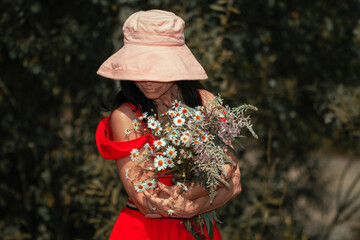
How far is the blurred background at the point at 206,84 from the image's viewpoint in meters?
3.48

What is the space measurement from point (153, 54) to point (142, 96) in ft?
1.07

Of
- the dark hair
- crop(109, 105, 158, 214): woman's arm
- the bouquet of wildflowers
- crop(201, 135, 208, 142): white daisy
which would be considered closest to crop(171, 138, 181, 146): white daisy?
the bouquet of wildflowers

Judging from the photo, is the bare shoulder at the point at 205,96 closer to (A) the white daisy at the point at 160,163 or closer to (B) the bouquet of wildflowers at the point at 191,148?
(B) the bouquet of wildflowers at the point at 191,148

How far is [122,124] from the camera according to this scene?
6.76ft

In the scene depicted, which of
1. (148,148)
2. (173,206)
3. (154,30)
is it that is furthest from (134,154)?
(154,30)

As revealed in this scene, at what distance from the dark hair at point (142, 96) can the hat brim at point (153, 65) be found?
0.69 ft

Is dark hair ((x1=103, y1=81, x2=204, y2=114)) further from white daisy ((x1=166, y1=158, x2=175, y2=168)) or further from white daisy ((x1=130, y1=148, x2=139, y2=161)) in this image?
white daisy ((x1=166, y1=158, x2=175, y2=168))

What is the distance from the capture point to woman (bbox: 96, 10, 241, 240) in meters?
1.92

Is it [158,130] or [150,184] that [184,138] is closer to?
[158,130]

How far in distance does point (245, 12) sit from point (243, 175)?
4.30 ft

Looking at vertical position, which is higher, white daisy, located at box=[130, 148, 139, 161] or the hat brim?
the hat brim

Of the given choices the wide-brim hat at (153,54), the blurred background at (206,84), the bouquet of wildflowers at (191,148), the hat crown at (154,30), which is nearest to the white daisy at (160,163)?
the bouquet of wildflowers at (191,148)

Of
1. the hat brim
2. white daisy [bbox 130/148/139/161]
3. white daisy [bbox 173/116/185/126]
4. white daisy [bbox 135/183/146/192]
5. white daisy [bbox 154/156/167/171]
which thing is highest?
the hat brim

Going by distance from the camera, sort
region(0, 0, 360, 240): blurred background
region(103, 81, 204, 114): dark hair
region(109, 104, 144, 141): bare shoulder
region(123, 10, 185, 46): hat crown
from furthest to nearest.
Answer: region(0, 0, 360, 240): blurred background < region(103, 81, 204, 114): dark hair < region(109, 104, 144, 141): bare shoulder < region(123, 10, 185, 46): hat crown
